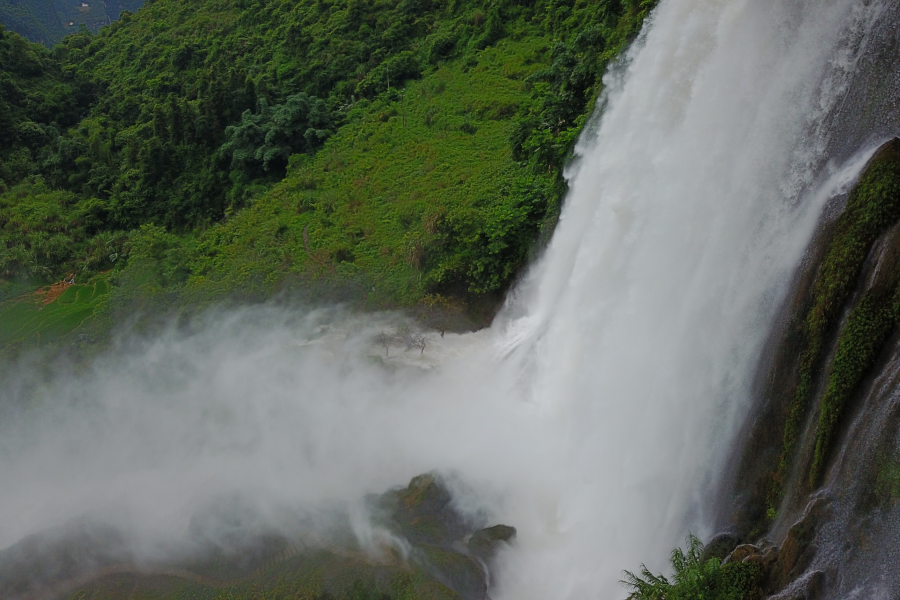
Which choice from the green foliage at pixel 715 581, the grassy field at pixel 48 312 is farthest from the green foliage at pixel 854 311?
the grassy field at pixel 48 312

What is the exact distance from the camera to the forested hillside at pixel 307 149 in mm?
15086

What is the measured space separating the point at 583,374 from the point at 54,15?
230ft

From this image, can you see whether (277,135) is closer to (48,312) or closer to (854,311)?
(48,312)

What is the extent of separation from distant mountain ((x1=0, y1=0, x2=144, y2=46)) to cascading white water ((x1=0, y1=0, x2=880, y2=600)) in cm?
4689

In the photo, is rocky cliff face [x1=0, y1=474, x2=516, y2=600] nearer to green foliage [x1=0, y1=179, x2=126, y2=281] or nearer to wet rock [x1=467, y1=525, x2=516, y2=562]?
wet rock [x1=467, y1=525, x2=516, y2=562]

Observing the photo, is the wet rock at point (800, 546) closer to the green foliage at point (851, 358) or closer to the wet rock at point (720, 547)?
the green foliage at point (851, 358)

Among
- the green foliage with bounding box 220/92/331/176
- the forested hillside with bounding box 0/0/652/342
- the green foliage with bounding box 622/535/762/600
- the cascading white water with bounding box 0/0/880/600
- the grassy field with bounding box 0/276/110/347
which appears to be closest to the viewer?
the green foliage with bounding box 622/535/762/600

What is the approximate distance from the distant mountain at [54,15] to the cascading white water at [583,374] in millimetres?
46894

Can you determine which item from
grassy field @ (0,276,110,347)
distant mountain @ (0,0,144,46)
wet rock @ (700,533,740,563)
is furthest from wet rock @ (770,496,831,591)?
distant mountain @ (0,0,144,46)

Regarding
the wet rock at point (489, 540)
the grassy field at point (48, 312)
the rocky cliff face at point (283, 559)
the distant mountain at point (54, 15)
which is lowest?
the wet rock at point (489, 540)

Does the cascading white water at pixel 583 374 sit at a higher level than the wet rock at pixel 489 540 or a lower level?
higher

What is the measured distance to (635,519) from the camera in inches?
355

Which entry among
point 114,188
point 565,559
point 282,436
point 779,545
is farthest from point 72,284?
point 779,545

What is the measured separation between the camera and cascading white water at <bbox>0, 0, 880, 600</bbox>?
779cm
